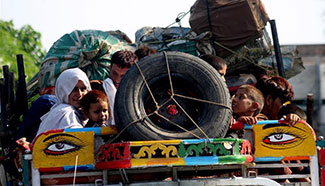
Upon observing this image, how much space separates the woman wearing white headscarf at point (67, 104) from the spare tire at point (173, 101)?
55 cm

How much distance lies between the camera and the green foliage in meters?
17.2

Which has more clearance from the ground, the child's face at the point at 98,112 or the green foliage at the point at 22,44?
the child's face at the point at 98,112

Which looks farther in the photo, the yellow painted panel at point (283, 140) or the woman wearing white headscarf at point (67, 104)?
the woman wearing white headscarf at point (67, 104)

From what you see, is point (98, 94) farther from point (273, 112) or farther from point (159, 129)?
point (273, 112)

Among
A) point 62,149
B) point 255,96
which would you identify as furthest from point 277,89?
point 62,149

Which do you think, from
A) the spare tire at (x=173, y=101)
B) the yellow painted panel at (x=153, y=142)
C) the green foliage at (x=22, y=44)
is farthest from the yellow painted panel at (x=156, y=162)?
the green foliage at (x=22, y=44)

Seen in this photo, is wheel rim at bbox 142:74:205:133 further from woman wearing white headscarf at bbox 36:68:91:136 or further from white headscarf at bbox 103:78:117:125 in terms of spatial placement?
white headscarf at bbox 103:78:117:125

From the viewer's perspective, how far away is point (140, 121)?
11.9 ft

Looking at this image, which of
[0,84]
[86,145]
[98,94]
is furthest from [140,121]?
[0,84]

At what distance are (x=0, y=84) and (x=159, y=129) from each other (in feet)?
10.5

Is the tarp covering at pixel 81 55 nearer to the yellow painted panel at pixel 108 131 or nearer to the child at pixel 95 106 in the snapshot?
the child at pixel 95 106

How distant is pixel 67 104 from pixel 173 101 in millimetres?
1019

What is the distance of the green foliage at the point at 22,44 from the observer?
17.2m

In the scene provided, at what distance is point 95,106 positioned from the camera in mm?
4246
